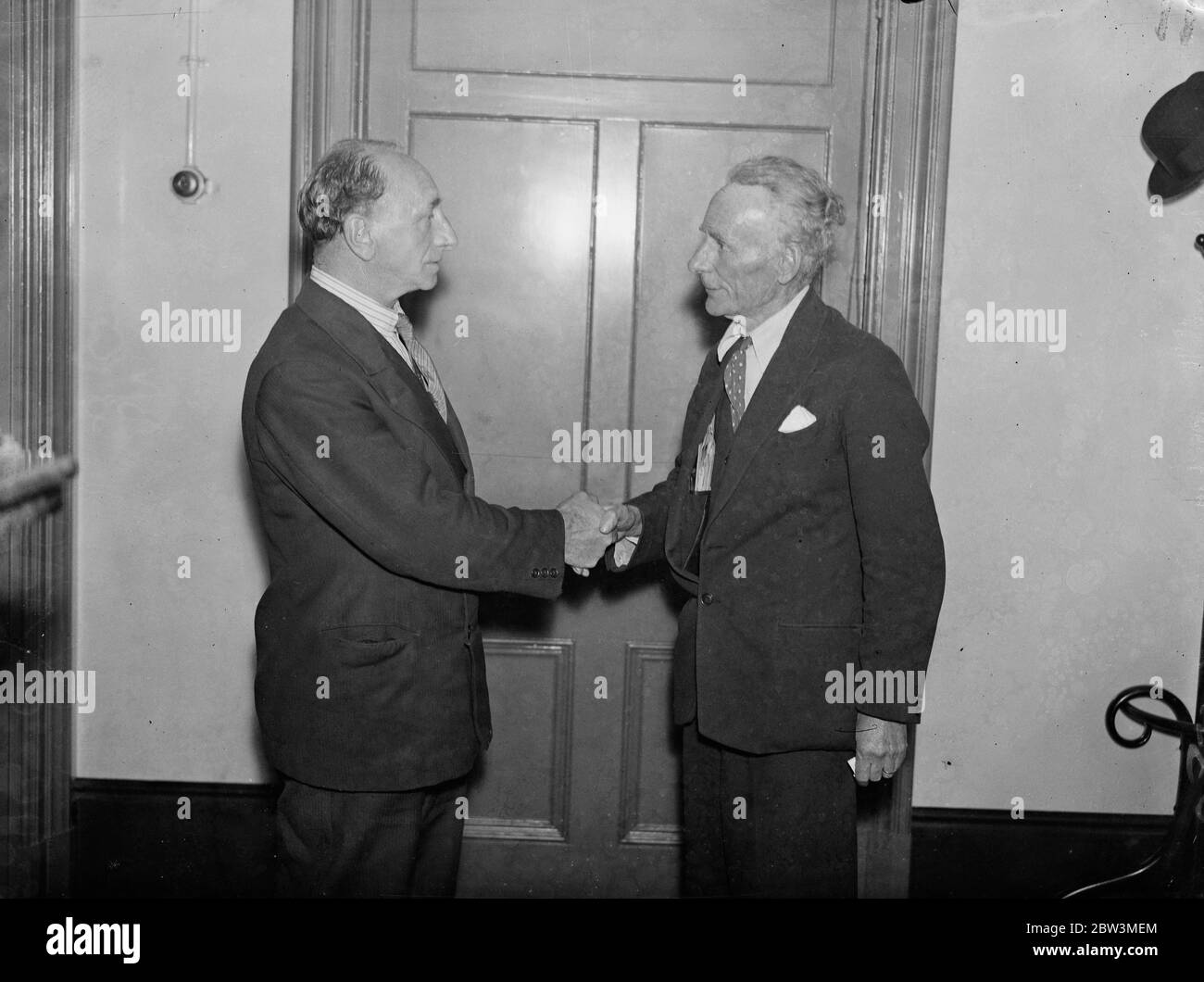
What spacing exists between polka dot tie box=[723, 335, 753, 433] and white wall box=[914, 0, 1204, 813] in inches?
34.9

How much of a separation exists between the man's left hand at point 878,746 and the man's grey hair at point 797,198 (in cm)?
96

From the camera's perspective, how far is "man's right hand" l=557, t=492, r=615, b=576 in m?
2.48

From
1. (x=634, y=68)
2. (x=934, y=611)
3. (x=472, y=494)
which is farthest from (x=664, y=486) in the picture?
(x=634, y=68)

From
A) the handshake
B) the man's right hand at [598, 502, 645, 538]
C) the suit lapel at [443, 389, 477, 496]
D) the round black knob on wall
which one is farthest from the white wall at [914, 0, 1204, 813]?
the round black knob on wall

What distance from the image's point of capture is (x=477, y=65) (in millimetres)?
3020

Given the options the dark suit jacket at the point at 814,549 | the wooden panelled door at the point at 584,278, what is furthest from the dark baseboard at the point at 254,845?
the dark suit jacket at the point at 814,549

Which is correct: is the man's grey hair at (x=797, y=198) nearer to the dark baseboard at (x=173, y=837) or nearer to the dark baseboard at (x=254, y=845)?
the dark baseboard at (x=254, y=845)

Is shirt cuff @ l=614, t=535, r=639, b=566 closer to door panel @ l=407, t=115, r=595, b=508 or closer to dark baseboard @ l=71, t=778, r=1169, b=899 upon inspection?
door panel @ l=407, t=115, r=595, b=508

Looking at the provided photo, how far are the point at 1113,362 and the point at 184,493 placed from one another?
259 cm

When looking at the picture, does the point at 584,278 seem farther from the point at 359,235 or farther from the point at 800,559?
the point at 800,559

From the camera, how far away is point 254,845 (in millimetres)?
3191

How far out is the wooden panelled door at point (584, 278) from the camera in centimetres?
300
